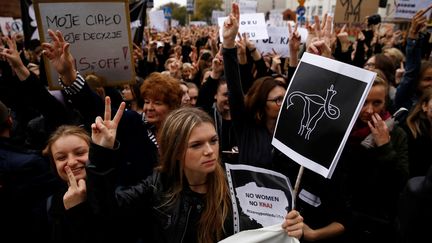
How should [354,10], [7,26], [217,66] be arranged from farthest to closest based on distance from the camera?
[7,26], [354,10], [217,66]

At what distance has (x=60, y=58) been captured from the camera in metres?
2.39

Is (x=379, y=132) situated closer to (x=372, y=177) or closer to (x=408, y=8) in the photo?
(x=372, y=177)

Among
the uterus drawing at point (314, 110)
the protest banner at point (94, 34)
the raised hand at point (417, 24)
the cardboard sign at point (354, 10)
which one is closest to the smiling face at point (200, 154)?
the uterus drawing at point (314, 110)

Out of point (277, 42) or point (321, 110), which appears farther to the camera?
point (277, 42)

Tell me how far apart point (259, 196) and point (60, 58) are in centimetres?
167

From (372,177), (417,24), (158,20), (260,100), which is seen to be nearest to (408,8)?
(417,24)

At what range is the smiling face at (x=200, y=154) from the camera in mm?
1872

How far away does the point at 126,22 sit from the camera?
2.95 metres

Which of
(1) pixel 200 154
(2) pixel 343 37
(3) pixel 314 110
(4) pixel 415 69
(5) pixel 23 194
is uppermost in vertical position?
(2) pixel 343 37

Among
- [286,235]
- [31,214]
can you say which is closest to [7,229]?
[31,214]

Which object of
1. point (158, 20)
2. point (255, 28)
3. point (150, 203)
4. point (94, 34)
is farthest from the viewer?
point (158, 20)

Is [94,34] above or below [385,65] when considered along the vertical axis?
above

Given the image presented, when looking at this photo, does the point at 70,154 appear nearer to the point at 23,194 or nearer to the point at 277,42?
the point at 23,194

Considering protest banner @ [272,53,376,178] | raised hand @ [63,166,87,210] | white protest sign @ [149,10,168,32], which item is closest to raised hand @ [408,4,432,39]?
protest banner @ [272,53,376,178]
